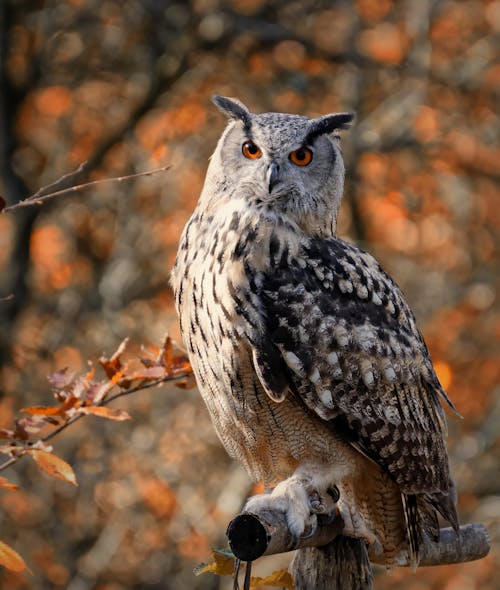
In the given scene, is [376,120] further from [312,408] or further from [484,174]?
[312,408]

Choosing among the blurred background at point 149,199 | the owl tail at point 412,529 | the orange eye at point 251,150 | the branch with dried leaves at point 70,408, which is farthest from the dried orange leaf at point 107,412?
the blurred background at point 149,199

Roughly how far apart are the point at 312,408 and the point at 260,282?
1.27 feet

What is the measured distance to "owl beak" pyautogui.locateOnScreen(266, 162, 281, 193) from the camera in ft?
9.18

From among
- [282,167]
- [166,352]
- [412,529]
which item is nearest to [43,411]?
[166,352]

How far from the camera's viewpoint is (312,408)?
2.71 m

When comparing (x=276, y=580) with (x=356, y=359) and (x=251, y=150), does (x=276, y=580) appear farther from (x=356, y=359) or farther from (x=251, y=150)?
(x=251, y=150)

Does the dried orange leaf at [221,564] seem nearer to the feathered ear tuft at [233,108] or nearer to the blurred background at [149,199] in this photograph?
the feathered ear tuft at [233,108]

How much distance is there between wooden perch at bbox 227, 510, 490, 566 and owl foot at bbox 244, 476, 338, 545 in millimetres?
21

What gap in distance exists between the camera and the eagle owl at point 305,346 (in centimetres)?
266

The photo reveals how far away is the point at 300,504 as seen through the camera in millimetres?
2572

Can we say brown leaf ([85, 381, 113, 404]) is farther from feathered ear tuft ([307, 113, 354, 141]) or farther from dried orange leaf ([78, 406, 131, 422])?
feathered ear tuft ([307, 113, 354, 141])

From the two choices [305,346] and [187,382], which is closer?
[305,346]

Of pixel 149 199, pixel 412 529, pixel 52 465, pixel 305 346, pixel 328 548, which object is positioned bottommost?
pixel 149 199

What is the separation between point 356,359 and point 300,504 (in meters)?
0.47
